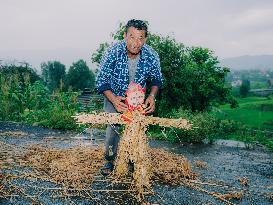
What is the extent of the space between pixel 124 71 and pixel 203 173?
2386 mm

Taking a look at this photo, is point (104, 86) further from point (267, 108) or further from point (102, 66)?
point (267, 108)

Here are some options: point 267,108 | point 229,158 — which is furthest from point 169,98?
point 267,108

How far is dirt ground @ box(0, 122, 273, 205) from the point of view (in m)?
4.52

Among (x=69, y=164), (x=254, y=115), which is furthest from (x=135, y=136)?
(x=254, y=115)

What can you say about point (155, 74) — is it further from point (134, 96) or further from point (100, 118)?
point (100, 118)

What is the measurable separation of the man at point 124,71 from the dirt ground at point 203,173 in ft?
2.32

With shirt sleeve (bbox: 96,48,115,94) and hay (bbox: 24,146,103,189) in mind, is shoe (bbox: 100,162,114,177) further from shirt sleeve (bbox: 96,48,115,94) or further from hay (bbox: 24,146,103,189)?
shirt sleeve (bbox: 96,48,115,94)

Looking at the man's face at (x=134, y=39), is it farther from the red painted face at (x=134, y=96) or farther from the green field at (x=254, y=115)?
the green field at (x=254, y=115)

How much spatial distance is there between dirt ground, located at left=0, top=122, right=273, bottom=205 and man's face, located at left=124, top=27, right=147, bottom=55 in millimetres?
1811

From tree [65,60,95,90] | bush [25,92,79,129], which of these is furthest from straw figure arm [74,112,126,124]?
tree [65,60,95,90]

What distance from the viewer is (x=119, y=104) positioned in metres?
4.82

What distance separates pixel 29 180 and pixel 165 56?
11.7 metres

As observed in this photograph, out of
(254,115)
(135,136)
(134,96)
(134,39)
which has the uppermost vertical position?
(134,39)

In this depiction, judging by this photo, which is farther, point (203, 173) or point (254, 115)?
point (254, 115)
